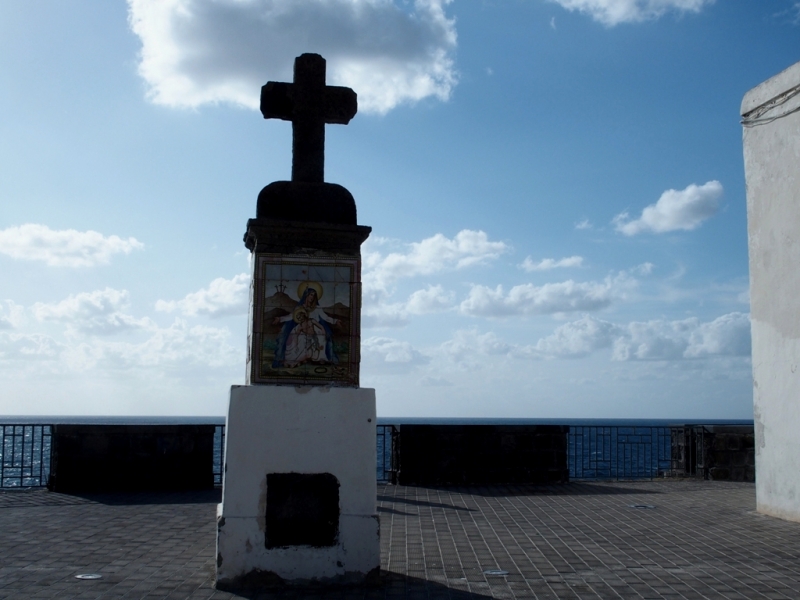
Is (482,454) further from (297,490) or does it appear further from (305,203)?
(305,203)

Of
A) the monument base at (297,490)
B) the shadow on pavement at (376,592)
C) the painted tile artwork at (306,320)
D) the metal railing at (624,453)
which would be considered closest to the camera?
the shadow on pavement at (376,592)

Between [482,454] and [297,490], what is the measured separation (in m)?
7.36

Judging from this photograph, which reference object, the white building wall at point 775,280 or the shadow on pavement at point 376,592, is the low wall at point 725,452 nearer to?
the white building wall at point 775,280

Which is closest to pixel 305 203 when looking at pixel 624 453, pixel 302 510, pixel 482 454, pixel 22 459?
pixel 302 510

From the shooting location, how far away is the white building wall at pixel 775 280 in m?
9.11

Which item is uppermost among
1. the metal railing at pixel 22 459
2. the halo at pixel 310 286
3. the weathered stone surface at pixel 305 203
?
the weathered stone surface at pixel 305 203

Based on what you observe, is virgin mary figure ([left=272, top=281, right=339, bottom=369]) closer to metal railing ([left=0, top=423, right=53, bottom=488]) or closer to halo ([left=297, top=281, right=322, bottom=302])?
halo ([left=297, top=281, right=322, bottom=302])

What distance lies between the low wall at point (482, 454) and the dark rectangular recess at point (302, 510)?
22.4 ft

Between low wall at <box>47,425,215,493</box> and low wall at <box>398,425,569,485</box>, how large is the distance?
3.22m

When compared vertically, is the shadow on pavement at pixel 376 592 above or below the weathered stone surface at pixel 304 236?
below

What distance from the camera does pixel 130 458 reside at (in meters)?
12.2

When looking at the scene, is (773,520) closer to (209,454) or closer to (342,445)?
(342,445)

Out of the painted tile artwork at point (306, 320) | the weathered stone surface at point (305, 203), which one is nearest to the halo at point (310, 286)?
the painted tile artwork at point (306, 320)

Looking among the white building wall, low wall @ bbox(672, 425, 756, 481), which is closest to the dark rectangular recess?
the white building wall
